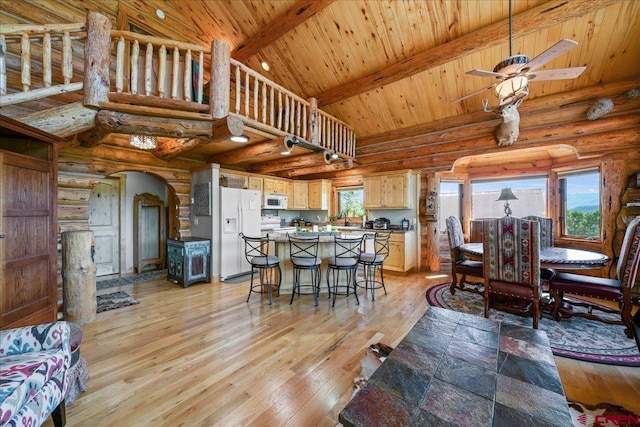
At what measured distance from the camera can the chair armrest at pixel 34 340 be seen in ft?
5.06

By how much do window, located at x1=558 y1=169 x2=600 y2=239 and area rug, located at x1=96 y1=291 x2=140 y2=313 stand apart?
816 cm

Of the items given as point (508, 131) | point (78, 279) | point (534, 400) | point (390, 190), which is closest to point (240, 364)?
point (534, 400)

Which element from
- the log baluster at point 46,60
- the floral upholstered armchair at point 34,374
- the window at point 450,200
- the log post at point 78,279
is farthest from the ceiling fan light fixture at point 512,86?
the log post at point 78,279

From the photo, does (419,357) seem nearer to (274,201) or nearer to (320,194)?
(274,201)

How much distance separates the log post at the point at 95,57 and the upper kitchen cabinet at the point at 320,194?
5.09 meters

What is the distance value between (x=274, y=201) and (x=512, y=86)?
→ 17.0 ft

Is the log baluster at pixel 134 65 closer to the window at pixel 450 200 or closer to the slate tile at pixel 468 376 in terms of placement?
the slate tile at pixel 468 376

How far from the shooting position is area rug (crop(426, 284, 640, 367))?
2.34 m

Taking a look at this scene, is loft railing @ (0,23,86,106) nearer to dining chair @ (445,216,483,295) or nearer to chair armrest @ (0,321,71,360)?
chair armrest @ (0,321,71,360)

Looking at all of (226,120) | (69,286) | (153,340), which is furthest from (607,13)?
(69,286)

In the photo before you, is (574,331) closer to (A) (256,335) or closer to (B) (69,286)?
(A) (256,335)

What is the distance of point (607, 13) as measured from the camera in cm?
314

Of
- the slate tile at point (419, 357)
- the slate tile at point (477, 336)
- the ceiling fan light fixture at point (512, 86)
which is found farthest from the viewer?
the ceiling fan light fixture at point (512, 86)

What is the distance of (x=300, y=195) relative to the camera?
7.25 metres
